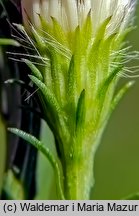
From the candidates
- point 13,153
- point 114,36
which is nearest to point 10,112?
point 13,153

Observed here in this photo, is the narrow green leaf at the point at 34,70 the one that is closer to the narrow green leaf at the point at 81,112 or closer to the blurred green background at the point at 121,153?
the narrow green leaf at the point at 81,112

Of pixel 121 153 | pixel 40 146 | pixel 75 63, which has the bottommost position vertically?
pixel 121 153

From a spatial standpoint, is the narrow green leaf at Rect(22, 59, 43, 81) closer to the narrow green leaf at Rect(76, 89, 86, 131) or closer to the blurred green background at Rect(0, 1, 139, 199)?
the narrow green leaf at Rect(76, 89, 86, 131)

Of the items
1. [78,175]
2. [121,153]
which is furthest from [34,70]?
[121,153]

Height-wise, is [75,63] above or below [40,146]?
above

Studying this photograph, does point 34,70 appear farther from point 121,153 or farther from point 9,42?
point 121,153

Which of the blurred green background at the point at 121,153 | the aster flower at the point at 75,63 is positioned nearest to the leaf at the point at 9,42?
the aster flower at the point at 75,63

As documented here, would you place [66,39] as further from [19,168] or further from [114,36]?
[19,168]

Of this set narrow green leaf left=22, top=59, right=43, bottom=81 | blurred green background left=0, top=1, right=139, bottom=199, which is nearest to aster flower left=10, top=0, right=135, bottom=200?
narrow green leaf left=22, top=59, right=43, bottom=81
